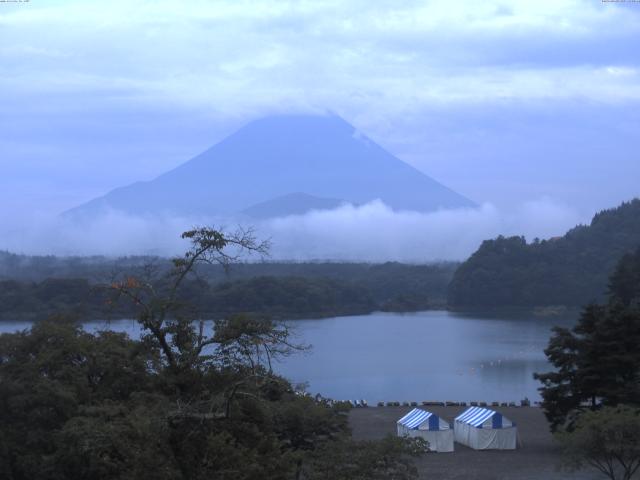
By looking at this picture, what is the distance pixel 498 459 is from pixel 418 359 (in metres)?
17.1

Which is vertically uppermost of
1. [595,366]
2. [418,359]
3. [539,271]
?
[539,271]

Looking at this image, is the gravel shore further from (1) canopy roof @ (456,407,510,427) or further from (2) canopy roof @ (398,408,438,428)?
(2) canopy roof @ (398,408,438,428)

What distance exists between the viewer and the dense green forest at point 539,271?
55.7 m

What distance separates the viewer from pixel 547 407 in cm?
1273

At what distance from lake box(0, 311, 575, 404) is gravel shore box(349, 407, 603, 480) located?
219cm

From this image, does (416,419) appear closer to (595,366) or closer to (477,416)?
(477,416)

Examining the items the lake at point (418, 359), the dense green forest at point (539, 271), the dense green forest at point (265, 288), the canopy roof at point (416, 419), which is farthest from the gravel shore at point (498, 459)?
the dense green forest at point (539, 271)

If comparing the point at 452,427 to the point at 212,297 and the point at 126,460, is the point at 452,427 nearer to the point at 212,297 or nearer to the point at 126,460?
the point at 126,460

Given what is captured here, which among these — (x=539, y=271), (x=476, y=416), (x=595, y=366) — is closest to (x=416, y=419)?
(x=476, y=416)

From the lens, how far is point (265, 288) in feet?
153

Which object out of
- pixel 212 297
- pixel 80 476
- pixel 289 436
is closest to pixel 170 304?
pixel 80 476

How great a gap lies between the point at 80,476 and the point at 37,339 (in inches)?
91.2

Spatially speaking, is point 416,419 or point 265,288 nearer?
point 416,419

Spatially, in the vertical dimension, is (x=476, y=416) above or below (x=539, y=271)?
below
